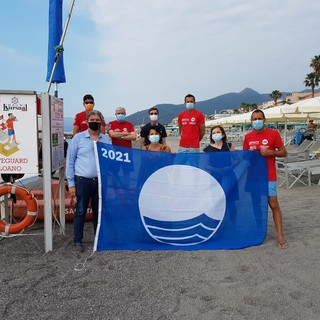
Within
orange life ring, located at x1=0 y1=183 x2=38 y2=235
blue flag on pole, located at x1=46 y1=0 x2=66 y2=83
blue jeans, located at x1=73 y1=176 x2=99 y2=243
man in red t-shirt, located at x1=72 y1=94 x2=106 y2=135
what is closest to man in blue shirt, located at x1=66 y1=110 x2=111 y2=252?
blue jeans, located at x1=73 y1=176 x2=99 y2=243

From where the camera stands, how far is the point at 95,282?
320cm

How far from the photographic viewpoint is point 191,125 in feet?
19.5

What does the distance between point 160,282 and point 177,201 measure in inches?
43.3

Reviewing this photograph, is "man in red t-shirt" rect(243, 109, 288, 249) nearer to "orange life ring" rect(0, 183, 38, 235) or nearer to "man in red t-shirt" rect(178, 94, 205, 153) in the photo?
"man in red t-shirt" rect(178, 94, 205, 153)

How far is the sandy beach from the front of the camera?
2.68 metres

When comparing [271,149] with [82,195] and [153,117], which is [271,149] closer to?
[153,117]

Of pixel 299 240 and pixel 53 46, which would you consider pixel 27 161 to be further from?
pixel 299 240

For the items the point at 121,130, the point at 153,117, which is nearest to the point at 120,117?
the point at 121,130

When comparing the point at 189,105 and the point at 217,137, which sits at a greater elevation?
the point at 189,105

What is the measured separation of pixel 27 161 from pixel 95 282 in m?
1.67

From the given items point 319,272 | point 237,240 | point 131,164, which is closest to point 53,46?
point 131,164

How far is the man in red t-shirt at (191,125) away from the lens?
5.91 meters

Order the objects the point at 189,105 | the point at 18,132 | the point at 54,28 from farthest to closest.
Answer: the point at 189,105
the point at 54,28
the point at 18,132

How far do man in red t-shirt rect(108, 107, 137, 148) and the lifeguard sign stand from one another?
184cm
